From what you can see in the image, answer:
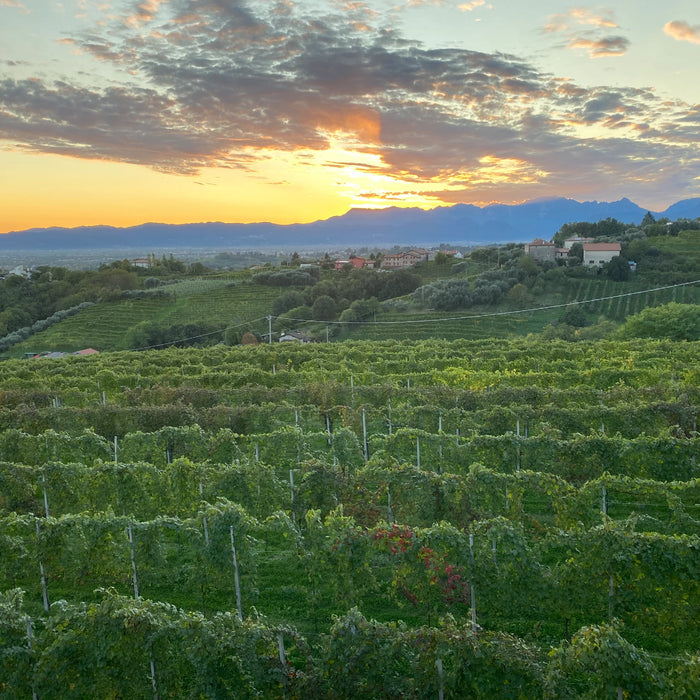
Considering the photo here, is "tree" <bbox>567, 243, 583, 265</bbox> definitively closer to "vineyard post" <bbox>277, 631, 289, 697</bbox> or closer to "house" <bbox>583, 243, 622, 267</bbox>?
"house" <bbox>583, 243, 622, 267</bbox>

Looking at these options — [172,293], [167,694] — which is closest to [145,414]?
[167,694]

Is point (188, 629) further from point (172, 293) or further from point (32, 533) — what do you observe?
point (172, 293)

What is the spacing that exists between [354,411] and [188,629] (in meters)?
11.6

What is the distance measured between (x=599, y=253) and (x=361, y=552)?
2997 inches

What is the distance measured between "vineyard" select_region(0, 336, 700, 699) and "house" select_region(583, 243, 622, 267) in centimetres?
6027

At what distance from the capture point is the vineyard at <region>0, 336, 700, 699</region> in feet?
22.5

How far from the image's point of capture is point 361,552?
30.4ft

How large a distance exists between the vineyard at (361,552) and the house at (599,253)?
60269 mm

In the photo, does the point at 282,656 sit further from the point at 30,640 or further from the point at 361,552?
the point at 30,640

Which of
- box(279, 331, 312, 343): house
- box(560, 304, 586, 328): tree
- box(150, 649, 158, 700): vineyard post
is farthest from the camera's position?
box(279, 331, 312, 343): house

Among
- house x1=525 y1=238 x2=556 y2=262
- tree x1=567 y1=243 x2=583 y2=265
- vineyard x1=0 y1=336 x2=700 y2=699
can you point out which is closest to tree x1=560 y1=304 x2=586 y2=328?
tree x1=567 y1=243 x2=583 y2=265

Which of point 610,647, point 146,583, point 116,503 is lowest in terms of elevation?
point 146,583

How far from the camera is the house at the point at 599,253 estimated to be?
246 feet

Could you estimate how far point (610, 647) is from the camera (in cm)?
618
